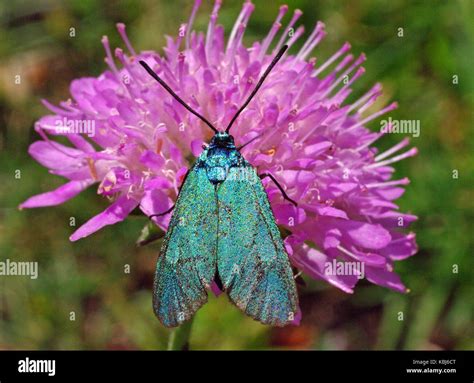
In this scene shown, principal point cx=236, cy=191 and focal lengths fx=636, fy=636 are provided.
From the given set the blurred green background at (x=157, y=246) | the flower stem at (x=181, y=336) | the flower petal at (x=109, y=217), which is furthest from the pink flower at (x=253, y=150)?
the blurred green background at (x=157, y=246)

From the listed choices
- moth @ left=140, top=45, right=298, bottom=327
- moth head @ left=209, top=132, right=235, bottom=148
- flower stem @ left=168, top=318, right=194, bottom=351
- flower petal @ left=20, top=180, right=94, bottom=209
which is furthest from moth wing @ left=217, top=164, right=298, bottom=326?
flower petal @ left=20, top=180, right=94, bottom=209

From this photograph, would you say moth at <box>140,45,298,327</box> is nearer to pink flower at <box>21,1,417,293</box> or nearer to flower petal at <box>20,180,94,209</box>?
pink flower at <box>21,1,417,293</box>

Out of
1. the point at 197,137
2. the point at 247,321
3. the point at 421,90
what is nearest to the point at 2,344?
the point at 247,321

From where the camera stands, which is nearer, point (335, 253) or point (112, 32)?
point (335, 253)

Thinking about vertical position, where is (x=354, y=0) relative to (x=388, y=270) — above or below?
above

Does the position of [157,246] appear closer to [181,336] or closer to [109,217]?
[181,336]

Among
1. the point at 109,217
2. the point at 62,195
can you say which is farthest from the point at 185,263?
the point at 62,195
